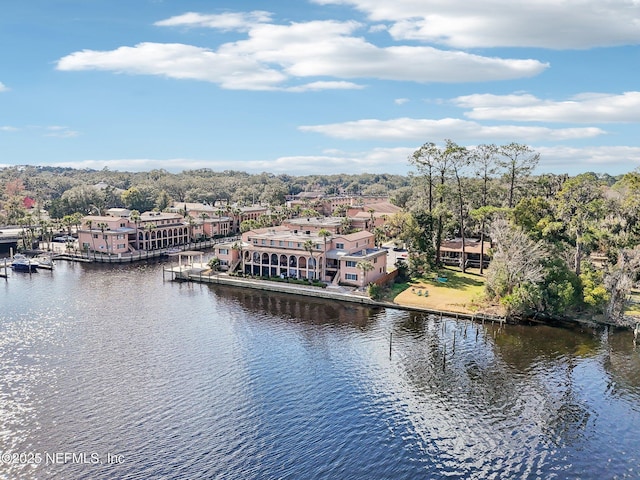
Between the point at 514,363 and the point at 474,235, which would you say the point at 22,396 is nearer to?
the point at 514,363

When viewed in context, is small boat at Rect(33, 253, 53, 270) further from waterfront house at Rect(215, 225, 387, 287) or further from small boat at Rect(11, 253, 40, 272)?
waterfront house at Rect(215, 225, 387, 287)

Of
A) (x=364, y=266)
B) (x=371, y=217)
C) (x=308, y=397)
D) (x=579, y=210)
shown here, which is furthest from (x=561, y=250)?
(x=371, y=217)

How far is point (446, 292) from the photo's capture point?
239ft

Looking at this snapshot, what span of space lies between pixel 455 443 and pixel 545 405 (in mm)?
10740

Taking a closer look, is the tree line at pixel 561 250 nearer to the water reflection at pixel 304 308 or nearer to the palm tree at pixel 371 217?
the water reflection at pixel 304 308

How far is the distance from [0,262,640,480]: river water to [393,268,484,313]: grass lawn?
4.39m

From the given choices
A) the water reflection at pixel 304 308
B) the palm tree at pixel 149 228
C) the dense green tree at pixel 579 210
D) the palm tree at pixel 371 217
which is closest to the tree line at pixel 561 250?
the dense green tree at pixel 579 210

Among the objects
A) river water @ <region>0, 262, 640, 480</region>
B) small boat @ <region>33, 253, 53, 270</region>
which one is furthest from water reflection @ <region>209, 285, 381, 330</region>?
small boat @ <region>33, 253, 53, 270</region>

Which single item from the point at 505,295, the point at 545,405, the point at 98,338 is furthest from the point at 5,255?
the point at 545,405

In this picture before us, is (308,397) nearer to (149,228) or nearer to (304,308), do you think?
(304,308)

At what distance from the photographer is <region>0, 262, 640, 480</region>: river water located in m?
33.1

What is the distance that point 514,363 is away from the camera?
49188mm

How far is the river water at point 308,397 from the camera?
33.1 metres

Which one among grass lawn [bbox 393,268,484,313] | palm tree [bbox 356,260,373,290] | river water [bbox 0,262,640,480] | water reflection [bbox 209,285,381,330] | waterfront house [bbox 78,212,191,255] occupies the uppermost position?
waterfront house [bbox 78,212,191,255]
